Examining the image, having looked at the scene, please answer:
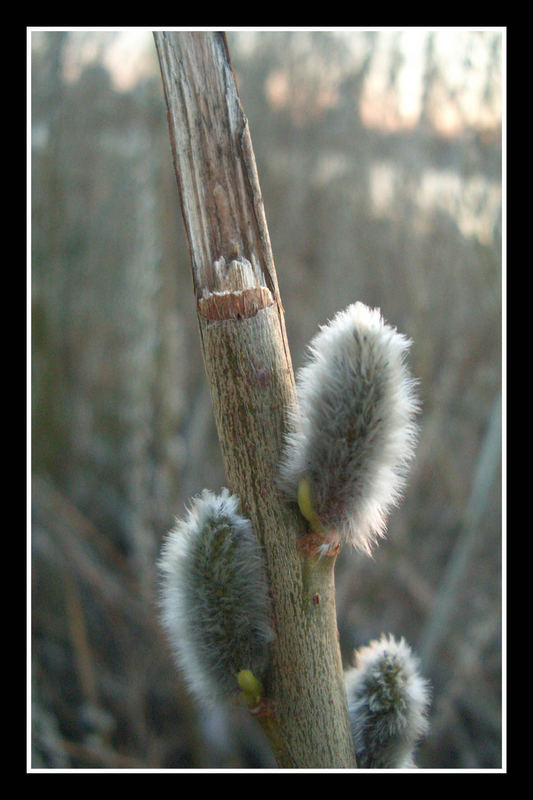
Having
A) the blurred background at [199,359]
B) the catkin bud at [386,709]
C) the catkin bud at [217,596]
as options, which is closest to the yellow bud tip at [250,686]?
the catkin bud at [217,596]

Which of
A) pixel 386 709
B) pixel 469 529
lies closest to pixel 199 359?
pixel 469 529

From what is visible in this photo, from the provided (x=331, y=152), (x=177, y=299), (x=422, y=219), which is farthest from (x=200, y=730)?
(x=331, y=152)

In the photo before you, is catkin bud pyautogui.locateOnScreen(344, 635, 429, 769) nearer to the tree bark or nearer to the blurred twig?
the tree bark

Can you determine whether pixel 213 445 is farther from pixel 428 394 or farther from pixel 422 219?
pixel 422 219

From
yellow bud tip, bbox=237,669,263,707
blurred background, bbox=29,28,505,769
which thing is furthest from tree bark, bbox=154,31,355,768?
blurred background, bbox=29,28,505,769

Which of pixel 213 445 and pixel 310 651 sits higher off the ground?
pixel 213 445

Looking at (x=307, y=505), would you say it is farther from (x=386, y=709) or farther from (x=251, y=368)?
(x=386, y=709)
